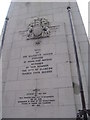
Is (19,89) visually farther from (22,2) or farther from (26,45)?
(22,2)

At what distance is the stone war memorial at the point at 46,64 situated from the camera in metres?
5.18

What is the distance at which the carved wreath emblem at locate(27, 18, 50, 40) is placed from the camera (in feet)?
21.9

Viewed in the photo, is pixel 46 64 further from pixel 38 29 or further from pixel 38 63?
pixel 38 29

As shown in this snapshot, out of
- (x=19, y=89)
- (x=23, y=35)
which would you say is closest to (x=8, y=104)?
(x=19, y=89)

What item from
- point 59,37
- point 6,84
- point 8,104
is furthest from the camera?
point 59,37

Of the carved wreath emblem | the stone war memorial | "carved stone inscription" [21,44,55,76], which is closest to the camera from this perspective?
the stone war memorial

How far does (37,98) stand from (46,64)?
119 centimetres

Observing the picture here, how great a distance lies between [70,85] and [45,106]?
0.97 m

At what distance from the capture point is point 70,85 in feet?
17.6

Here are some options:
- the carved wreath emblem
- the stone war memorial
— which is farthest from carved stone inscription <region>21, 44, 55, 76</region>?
the carved wreath emblem

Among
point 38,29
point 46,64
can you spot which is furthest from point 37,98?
point 38,29

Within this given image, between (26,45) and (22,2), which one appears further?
(22,2)

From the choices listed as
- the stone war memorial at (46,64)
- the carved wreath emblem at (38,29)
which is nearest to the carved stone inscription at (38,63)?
the stone war memorial at (46,64)

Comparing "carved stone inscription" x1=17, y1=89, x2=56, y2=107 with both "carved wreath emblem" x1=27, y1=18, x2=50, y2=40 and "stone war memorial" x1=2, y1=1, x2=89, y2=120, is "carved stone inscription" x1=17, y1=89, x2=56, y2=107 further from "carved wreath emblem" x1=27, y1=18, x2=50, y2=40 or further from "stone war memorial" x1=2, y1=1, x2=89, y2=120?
"carved wreath emblem" x1=27, y1=18, x2=50, y2=40
